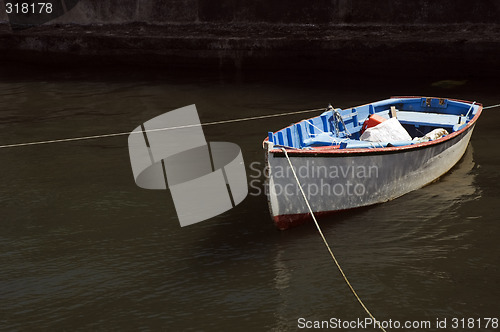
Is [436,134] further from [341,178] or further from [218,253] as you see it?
[218,253]

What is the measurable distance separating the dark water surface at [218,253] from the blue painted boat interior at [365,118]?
0.72 m

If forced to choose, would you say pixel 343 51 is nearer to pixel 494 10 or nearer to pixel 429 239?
pixel 494 10

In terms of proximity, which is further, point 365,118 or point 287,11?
point 287,11

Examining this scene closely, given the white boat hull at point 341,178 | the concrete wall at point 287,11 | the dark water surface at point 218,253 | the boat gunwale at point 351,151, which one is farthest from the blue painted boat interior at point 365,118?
the concrete wall at point 287,11

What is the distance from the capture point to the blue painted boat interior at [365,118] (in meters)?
9.33

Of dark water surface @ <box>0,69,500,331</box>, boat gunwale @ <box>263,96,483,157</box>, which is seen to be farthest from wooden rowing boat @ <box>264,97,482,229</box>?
dark water surface @ <box>0,69,500,331</box>

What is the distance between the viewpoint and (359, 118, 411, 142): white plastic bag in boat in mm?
9797

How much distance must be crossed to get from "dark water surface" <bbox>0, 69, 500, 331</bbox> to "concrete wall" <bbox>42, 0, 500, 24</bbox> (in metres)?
4.81

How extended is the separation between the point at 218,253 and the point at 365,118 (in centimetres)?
389

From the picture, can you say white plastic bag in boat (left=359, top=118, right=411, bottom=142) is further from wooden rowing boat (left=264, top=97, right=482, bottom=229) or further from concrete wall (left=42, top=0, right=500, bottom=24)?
concrete wall (left=42, top=0, right=500, bottom=24)

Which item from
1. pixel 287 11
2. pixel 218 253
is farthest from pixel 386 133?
pixel 287 11

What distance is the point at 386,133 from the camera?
991 cm

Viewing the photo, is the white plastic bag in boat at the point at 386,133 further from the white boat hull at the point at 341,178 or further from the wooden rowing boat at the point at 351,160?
the white boat hull at the point at 341,178

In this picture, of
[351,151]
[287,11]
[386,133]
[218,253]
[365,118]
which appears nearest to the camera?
[218,253]
